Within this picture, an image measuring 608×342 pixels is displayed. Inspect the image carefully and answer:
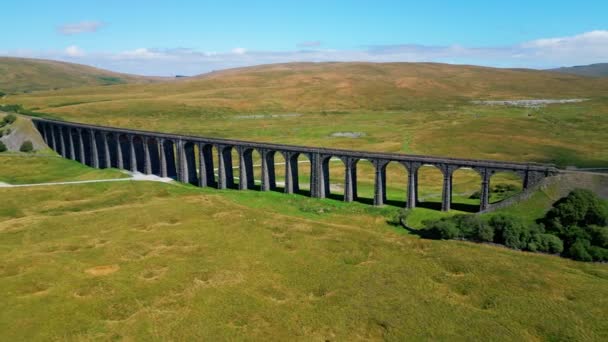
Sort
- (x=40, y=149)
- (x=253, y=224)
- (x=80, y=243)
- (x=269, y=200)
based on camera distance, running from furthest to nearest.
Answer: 1. (x=40, y=149)
2. (x=269, y=200)
3. (x=253, y=224)
4. (x=80, y=243)

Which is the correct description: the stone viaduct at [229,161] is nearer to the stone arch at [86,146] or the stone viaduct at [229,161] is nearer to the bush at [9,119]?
the stone arch at [86,146]

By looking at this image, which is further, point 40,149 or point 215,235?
point 40,149

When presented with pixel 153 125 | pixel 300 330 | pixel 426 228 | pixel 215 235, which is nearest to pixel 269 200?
pixel 215 235

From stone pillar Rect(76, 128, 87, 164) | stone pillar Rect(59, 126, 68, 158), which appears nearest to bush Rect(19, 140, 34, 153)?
stone pillar Rect(59, 126, 68, 158)

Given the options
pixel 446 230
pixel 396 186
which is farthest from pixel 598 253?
pixel 396 186

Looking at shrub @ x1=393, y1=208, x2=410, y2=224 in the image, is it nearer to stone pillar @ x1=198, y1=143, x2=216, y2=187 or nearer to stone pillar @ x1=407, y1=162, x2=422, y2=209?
stone pillar @ x1=407, y1=162, x2=422, y2=209

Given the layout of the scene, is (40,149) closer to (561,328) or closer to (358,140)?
(358,140)

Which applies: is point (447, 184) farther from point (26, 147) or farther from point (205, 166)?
point (26, 147)
